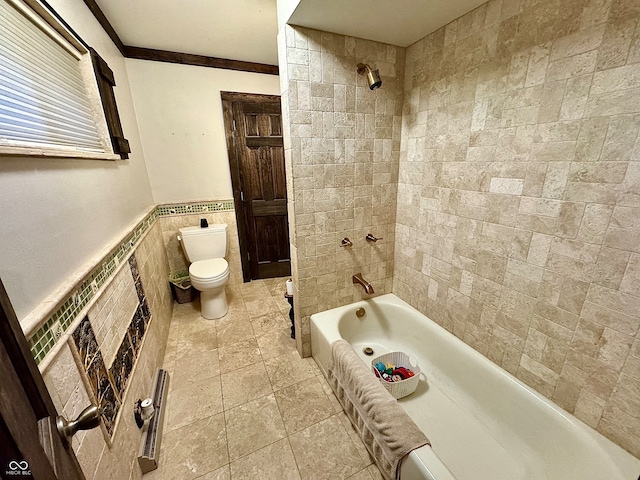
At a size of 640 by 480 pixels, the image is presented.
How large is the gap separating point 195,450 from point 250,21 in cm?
269

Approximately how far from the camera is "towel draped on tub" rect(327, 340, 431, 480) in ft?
3.25

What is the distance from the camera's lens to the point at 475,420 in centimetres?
136

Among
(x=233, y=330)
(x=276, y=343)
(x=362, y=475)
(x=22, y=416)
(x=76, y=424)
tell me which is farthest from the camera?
(x=233, y=330)

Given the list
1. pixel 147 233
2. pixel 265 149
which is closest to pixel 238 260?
pixel 147 233

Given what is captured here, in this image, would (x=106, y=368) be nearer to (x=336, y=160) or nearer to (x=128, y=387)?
(x=128, y=387)

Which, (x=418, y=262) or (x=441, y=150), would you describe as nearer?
(x=441, y=150)

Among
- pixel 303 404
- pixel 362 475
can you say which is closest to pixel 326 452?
pixel 362 475

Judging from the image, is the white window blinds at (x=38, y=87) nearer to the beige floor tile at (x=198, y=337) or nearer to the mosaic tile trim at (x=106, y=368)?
the mosaic tile trim at (x=106, y=368)

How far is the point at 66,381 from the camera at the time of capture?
30.3 inches

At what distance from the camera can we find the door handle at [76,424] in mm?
496

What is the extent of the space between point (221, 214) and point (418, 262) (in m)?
2.07

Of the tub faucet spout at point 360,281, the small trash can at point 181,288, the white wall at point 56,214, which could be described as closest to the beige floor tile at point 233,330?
the small trash can at point 181,288

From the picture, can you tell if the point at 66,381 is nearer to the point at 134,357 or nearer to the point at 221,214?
the point at 134,357

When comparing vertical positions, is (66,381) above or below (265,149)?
below
